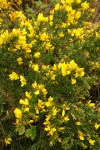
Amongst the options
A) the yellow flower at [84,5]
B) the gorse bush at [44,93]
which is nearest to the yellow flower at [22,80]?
the gorse bush at [44,93]

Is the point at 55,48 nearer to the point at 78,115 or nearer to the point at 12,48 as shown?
the point at 12,48

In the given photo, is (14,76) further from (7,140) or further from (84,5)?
(84,5)

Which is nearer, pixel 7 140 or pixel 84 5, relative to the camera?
pixel 7 140

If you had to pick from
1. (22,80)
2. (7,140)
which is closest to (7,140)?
(7,140)

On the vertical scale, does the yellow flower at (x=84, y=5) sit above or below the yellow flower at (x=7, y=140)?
above

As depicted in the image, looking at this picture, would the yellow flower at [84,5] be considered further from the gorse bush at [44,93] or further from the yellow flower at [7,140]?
the yellow flower at [7,140]

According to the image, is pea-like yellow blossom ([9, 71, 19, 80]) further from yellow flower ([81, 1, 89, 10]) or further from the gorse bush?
yellow flower ([81, 1, 89, 10])

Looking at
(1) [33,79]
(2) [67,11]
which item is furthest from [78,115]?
(2) [67,11]

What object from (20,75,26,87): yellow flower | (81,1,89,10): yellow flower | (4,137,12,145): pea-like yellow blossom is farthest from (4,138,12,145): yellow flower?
(81,1,89,10): yellow flower

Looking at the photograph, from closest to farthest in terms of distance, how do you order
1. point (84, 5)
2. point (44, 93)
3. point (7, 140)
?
point (44, 93) < point (7, 140) < point (84, 5)
